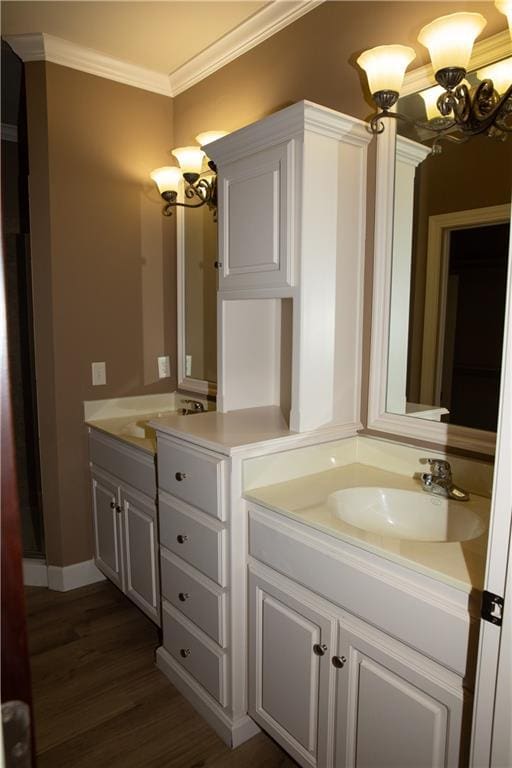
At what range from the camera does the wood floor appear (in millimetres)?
1708

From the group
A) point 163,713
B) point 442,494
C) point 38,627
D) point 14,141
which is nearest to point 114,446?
point 38,627

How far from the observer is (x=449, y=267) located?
166 centimetres

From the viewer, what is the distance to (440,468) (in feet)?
5.28

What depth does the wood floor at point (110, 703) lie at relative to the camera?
1.71 meters

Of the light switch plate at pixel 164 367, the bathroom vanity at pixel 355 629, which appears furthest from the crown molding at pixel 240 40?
the bathroom vanity at pixel 355 629

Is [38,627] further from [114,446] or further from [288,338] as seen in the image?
[288,338]

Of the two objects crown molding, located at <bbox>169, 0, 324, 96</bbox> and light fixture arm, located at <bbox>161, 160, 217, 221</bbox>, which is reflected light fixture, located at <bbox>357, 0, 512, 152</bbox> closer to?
crown molding, located at <bbox>169, 0, 324, 96</bbox>

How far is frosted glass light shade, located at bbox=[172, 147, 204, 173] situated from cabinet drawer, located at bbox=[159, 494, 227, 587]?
4.92 ft

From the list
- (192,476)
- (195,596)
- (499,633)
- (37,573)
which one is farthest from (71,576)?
(499,633)

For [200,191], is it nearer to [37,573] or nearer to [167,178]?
[167,178]

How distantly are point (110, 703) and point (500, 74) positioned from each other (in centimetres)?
248

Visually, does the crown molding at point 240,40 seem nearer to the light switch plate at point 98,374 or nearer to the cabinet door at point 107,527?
the light switch plate at point 98,374

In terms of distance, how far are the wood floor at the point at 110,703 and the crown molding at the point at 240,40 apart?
269 cm

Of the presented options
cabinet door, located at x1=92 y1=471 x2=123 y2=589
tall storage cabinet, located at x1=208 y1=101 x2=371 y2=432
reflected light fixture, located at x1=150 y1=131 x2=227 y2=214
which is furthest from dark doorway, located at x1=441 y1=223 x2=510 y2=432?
cabinet door, located at x1=92 y1=471 x2=123 y2=589
